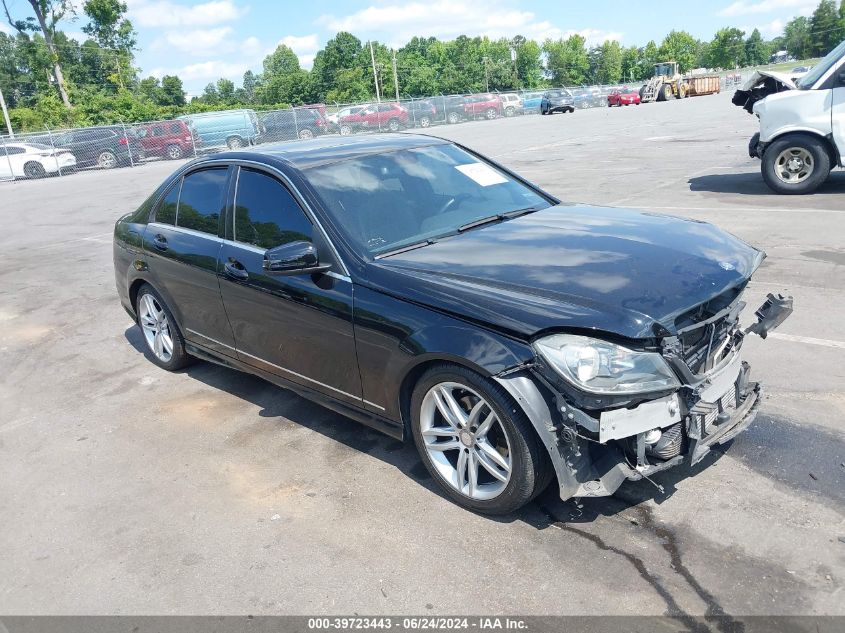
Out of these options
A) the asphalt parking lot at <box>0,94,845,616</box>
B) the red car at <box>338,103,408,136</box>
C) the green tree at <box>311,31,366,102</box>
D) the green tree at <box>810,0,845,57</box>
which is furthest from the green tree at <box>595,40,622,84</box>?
the asphalt parking lot at <box>0,94,845,616</box>

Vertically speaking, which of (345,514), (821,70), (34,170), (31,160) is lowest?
(345,514)

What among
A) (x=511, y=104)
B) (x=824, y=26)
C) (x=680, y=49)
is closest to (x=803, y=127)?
(x=511, y=104)

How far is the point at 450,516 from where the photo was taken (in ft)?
11.3

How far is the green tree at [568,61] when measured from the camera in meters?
130

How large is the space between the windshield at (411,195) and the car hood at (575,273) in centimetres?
21

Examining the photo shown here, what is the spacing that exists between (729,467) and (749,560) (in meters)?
0.75

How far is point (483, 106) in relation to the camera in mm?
48594

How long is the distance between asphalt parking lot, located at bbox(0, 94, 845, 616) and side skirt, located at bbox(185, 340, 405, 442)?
0.29m

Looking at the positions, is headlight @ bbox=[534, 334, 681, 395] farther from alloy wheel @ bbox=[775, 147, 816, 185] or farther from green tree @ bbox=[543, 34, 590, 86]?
green tree @ bbox=[543, 34, 590, 86]

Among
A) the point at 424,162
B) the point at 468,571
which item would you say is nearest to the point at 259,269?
the point at 424,162

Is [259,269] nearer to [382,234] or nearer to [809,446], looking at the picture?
[382,234]

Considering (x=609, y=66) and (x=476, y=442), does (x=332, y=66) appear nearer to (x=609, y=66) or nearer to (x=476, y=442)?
(x=609, y=66)

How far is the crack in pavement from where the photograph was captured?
259 centimetres

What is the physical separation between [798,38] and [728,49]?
22.2 meters
